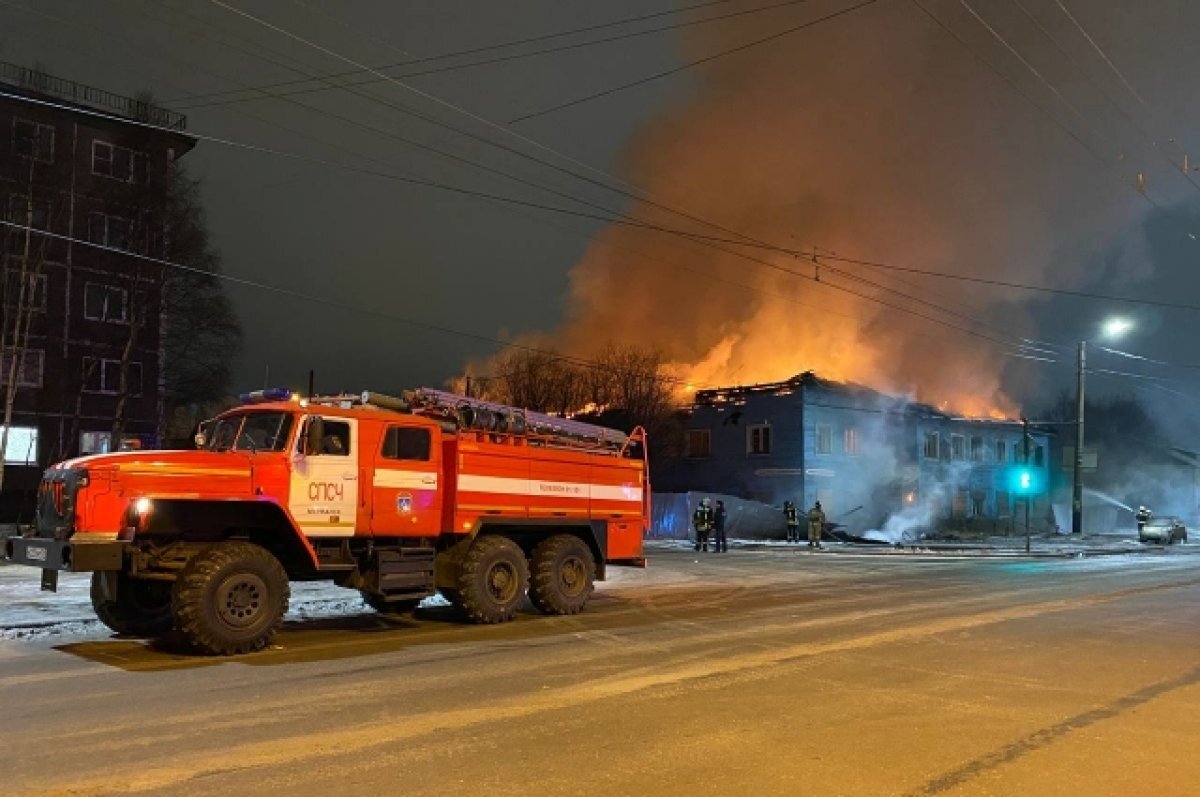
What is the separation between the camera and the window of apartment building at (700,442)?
163 feet

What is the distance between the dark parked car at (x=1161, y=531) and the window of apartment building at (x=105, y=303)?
44.0m

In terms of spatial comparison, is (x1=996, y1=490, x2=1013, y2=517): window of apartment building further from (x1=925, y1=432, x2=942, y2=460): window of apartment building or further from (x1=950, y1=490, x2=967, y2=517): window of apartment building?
(x1=925, y1=432, x2=942, y2=460): window of apartment building

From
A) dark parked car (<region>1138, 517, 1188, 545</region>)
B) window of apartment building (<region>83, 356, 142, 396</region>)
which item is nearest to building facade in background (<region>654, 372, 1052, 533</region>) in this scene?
dark parked car (<region>1138, 517, 1188, 545</region>)

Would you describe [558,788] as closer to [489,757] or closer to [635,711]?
[489,757]

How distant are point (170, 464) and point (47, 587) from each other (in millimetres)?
1638

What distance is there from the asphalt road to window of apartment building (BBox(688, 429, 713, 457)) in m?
36.4

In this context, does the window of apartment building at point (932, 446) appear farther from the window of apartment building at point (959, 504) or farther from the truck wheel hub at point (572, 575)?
the truck wheel hub at point (572, 575)

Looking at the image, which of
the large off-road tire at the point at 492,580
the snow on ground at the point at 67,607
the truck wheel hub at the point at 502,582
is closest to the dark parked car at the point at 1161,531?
the snow on ground at the point at 67,607

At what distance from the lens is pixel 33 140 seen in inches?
1326

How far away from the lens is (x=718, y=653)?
32.1 feet

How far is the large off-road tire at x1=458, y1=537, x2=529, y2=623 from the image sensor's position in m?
11.9

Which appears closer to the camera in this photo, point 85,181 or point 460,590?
point 460,590

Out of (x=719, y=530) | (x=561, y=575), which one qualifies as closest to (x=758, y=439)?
(x=719, y=530)

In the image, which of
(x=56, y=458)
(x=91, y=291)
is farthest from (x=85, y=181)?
(x=56, y=458)
